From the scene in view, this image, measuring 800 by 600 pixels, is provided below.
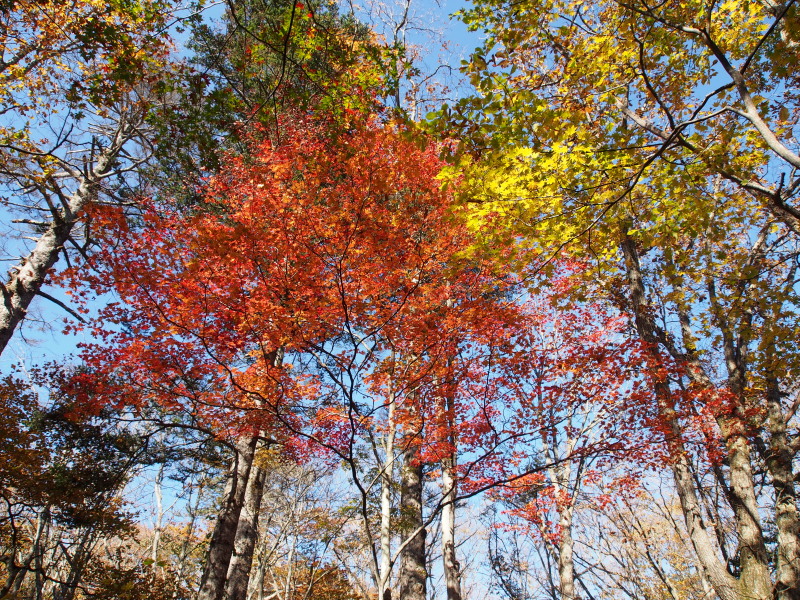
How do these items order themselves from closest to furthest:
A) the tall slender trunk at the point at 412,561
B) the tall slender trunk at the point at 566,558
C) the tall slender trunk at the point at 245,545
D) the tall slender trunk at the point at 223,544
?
1. the tall slender trunk at the point at 223,544
2. the tall slender trunk at the point at 245,545
3. the tall slender trunk at the point at 412,561
4. the tall slender trunk at the point at 566,558

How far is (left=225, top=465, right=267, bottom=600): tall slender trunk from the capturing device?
7.33m

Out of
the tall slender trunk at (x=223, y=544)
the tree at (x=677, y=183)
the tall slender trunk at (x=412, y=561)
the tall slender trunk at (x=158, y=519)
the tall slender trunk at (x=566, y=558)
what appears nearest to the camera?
the tree at (x=677, y=183)

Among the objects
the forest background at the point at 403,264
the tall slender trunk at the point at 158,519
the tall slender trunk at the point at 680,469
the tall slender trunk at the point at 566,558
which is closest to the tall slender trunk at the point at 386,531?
the forest background at the point at 403,264

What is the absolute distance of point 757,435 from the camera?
24.5 ft

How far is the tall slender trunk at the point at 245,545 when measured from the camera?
24.0 ft

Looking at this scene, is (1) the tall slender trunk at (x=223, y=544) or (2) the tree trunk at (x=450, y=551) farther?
(2) the tree trunk at (x=450, y=551)

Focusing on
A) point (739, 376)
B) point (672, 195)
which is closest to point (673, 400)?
point (739, 376)

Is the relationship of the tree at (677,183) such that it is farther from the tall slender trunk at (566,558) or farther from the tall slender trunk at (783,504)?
the tall slender trunk at (566,558)

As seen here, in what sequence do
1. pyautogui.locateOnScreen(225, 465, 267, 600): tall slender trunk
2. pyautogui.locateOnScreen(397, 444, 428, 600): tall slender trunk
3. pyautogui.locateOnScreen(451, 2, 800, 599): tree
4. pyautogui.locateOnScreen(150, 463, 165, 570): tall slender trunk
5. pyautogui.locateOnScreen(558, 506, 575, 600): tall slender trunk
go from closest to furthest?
pyautogui.locateOnScreen(451, 2, 800, 599): tree
pyautogui.locateOnScreen(225, 465, 267, 600): tall slender trunk
pyautogui.locateOnScreen(397, 444, 428, 600): tall slender trunk
pyautogui.locateOnScreen(558, 506, 575, 600): tall slender trunk
pyautogui.locateOnScreen(150, 463, 165, 570): tall slender trunk

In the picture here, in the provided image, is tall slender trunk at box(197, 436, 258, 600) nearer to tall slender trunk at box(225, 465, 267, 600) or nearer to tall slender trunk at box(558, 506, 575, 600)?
tall slender trunk at box(225, 465, 267, 600)

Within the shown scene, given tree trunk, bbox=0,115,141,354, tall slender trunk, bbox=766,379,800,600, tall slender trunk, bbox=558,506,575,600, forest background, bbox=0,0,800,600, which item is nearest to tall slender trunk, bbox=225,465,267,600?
forest background, bbox=0,0,800,600

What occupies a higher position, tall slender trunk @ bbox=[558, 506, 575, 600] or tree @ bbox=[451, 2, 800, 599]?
tree @ bbox=[451, 2, 800, 599]

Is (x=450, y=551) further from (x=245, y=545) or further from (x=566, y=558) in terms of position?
(x=566, y=558)

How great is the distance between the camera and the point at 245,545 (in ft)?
25.3
